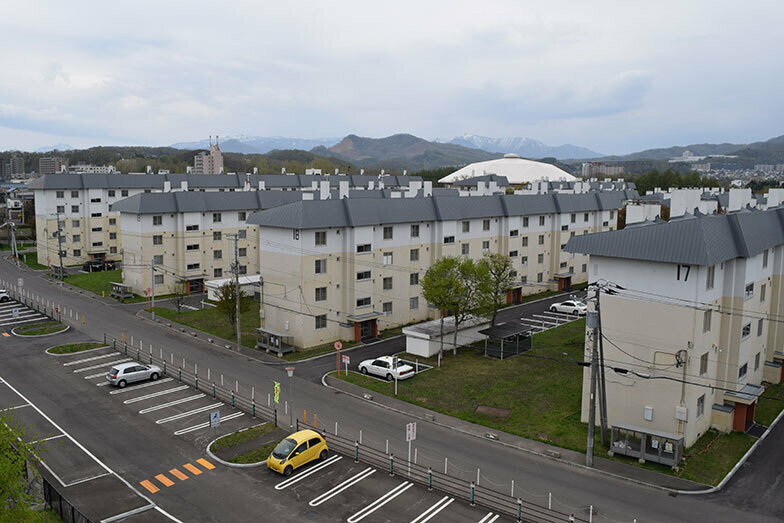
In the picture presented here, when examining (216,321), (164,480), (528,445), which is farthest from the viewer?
(216,321)

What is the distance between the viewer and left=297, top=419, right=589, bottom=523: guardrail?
21.0 metres

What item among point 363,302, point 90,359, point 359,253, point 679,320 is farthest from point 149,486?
point 359,253

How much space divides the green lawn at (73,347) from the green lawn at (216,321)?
799 cm

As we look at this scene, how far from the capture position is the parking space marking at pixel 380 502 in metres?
21.0

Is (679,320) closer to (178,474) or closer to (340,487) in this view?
(340,487)

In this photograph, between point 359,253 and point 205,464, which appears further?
point 359,253

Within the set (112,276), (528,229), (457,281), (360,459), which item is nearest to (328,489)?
(360,459)

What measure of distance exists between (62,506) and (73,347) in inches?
973

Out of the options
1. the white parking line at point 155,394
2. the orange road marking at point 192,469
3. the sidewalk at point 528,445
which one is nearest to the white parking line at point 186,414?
the white parking line at point 155,394

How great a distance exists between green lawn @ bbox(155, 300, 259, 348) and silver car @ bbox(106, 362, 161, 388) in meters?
8.94

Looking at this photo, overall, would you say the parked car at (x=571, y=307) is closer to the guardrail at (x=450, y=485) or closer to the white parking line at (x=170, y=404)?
the guardrail at (x=450, y=485)

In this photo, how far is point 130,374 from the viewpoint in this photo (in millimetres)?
34688

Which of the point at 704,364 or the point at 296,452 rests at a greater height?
the point at 704,364

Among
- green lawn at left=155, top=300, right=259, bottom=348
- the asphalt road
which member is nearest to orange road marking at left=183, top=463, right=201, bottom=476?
the asphalt road
